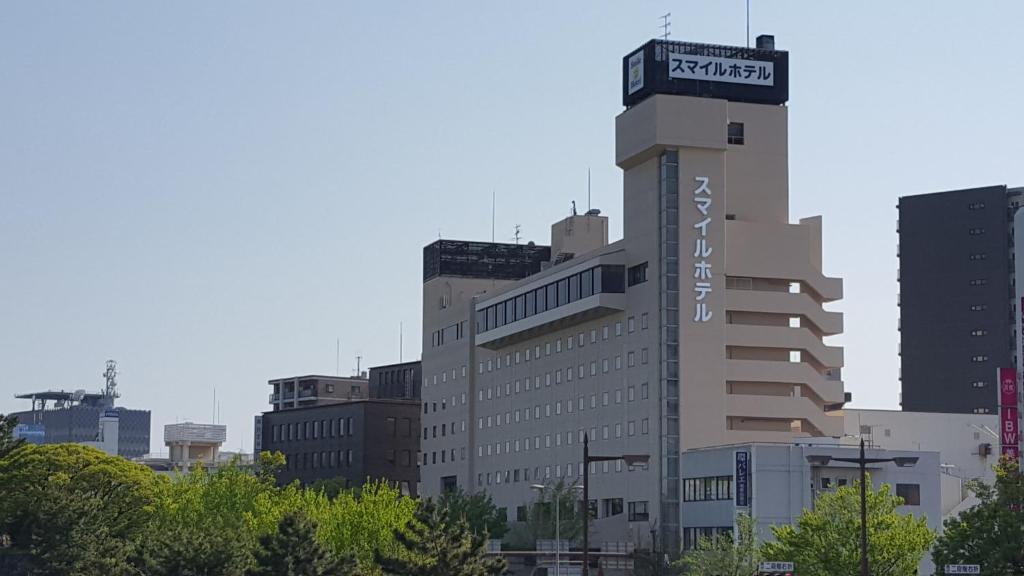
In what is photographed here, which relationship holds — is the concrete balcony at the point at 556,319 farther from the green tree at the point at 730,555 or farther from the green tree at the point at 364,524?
the green tree at the point at 364,524

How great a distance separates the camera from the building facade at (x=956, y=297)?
178750 mm

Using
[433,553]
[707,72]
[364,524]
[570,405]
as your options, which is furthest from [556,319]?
[433,553]

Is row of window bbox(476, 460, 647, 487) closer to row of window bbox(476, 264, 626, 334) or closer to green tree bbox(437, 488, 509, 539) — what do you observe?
green tree bbox(437, 488, 509, 539)

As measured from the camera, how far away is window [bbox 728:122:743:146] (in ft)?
395

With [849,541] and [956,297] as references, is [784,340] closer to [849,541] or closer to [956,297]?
[849,541]

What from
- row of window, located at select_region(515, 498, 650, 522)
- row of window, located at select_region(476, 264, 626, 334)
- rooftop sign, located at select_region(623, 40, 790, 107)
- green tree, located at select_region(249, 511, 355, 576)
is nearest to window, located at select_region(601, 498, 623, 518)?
row of window, located at select_region(515, 498, 650, 522)

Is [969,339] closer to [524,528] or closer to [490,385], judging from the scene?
[490,385]

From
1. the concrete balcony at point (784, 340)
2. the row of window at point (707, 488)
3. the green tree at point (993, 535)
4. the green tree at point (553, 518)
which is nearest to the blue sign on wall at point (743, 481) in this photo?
the row of window at point (707, 488)

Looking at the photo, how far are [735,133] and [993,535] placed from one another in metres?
57.7

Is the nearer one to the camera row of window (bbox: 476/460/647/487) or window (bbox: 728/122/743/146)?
row of window (bbox: 476/460/647/487)

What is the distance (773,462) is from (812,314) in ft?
57.0

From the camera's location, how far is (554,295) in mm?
127500

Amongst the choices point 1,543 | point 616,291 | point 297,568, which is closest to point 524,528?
point 616,291

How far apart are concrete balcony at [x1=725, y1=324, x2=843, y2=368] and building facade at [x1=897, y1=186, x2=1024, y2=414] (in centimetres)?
6530
